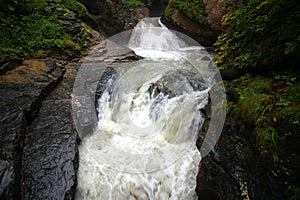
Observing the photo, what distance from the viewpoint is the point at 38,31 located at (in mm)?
7359

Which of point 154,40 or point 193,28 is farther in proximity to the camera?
point 154,40

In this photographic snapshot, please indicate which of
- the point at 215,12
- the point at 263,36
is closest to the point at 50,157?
the point at 263,36

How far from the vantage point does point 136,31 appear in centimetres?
1389

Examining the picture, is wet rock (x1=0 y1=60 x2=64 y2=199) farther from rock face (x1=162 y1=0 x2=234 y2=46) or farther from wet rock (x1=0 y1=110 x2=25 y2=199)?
rock face (x1=162 y1=0 x2=234 y2=46)

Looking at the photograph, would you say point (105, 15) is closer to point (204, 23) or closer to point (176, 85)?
point (204, 23)

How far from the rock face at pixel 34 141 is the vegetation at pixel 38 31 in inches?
73.8

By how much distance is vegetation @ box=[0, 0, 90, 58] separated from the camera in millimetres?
6393

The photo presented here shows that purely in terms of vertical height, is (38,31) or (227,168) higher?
(38,31)

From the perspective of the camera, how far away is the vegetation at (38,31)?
639 centimetres

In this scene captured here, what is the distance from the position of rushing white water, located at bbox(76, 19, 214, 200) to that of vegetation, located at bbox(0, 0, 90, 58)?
2.45 m

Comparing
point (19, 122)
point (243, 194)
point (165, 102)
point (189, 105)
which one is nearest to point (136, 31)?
point (165, 102)

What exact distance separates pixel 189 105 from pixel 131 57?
15.0 feet

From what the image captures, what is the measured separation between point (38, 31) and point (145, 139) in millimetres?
6137

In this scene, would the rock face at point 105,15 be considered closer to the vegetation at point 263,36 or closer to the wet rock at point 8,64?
the wet rock at point 8,64
